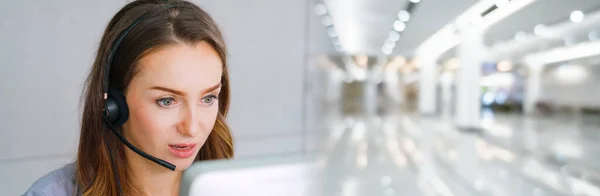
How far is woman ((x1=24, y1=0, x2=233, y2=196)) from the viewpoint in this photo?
786mm

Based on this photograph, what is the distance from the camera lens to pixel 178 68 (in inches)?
30.8

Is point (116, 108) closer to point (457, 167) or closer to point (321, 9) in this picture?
point (457, 167)

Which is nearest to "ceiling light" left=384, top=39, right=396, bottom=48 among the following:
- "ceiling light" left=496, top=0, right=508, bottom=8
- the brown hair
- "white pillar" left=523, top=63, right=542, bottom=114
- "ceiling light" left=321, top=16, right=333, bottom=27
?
"ceiling light" left=321, top=16, right=333, bottom=27

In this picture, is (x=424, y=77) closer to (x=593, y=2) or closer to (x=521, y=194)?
(x=521, y=194)

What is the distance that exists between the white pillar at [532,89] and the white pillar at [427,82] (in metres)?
4.53

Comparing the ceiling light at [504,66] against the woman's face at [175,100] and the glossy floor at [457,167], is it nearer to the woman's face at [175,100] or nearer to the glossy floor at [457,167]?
the glossy floor at [457,167]

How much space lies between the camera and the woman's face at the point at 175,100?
30.7 inches

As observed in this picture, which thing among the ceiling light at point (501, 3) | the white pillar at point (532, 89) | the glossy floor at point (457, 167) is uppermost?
the ceiling light at point (501, 3)

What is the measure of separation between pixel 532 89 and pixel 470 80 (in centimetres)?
1242

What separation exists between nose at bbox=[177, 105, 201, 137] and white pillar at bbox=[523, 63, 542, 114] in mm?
25846

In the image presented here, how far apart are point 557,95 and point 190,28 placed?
71.9ft

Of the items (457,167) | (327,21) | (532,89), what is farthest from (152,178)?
(532,89)

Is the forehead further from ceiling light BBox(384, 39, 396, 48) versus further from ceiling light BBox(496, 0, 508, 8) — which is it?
ceiling light BBox(384, 39, 396, 48)

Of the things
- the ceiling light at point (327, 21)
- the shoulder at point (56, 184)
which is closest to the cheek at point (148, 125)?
the shoulder at point (56, 184)
